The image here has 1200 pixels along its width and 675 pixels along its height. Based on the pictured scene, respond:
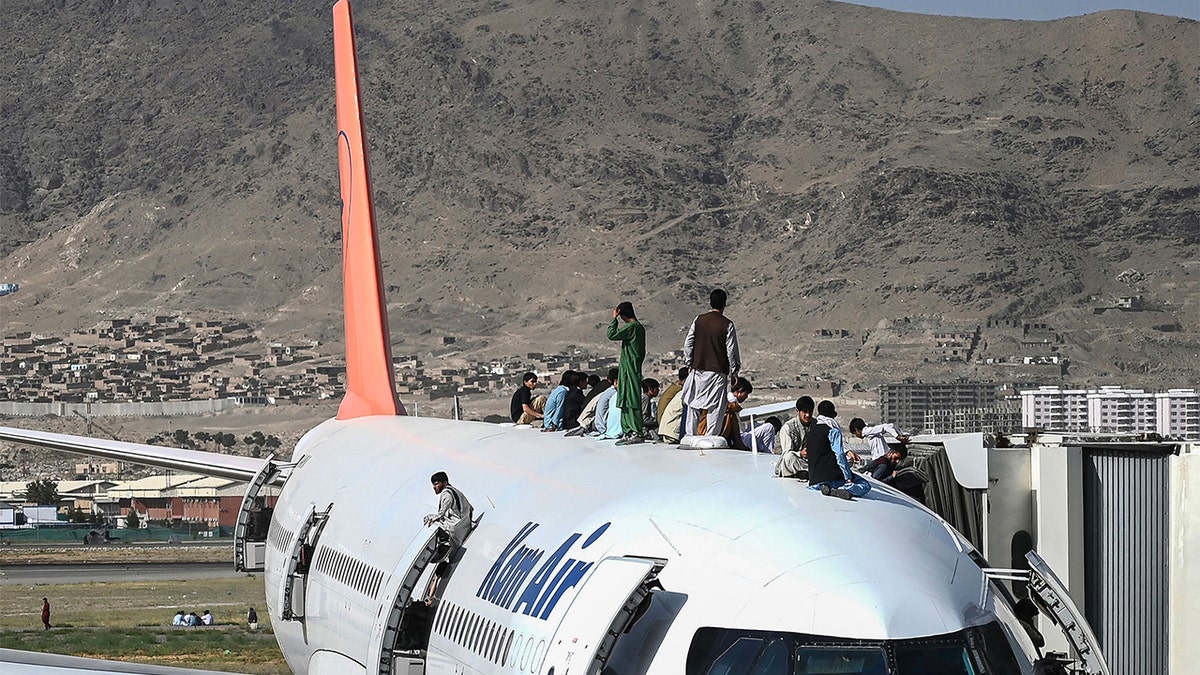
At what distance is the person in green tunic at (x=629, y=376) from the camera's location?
1531cm

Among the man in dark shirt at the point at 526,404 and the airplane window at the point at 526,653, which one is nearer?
the airplane window at the point at 526,653

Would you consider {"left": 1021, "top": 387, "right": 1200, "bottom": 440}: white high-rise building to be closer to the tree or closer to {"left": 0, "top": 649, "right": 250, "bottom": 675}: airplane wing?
the tree

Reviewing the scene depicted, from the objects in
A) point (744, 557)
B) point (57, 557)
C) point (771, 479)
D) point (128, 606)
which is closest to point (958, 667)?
point (744, 557)

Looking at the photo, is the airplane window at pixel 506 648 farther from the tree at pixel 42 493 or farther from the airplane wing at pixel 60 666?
the tree at pixel 42 493

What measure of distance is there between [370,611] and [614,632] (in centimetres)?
627

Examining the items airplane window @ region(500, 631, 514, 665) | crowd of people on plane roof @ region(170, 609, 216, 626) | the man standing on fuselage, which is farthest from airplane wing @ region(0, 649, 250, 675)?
crowd of people on plane roof @ region(170, 609, 216, 626)

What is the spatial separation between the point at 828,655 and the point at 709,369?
5783 millimetres

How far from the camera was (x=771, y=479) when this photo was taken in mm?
11609

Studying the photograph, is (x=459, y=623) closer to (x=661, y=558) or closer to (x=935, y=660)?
(x=661, y=558)

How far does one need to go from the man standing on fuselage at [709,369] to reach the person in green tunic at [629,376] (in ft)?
1.37

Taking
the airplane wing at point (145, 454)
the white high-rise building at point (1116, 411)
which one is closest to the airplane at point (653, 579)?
the airplane wing at point (145, 454)

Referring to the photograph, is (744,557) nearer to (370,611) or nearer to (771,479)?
(771,479)

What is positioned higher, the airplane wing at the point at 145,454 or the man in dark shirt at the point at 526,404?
the man in dark shirt at the point at 526,404

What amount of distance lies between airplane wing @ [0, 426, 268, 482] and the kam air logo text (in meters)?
12.6
